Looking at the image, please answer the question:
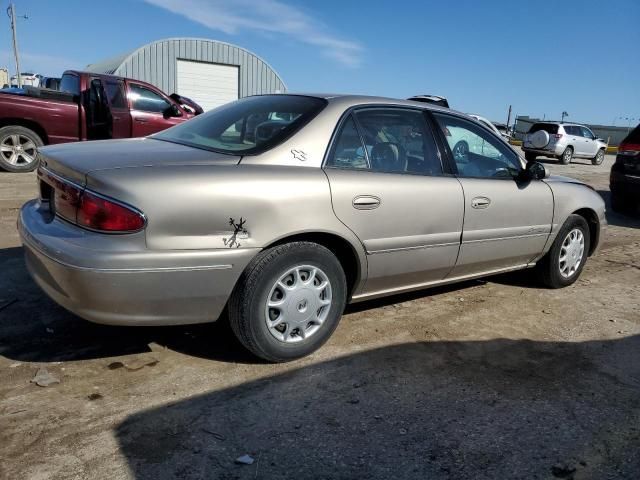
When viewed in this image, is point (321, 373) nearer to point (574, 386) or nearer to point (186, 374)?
point (186, 374)

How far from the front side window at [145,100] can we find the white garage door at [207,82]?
563 inches

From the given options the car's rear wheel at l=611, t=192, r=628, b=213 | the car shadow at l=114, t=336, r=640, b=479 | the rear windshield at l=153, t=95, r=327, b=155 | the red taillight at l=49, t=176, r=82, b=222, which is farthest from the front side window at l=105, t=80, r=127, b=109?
the car's rear wheel at l=611, t=192, r=628, b=213

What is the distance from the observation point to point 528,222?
13.9 ft

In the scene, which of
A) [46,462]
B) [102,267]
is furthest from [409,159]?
[46,462]

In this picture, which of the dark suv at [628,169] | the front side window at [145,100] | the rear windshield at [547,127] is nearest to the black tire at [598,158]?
the rear windshield at [547,127]

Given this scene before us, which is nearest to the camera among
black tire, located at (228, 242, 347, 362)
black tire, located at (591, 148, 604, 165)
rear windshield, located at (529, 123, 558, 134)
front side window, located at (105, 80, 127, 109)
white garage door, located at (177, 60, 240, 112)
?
black tire, located at (228, 242, 347, 362)

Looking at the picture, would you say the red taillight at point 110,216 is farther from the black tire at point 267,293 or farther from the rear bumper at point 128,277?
the black tire at point 267,293

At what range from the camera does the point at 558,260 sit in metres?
4.70

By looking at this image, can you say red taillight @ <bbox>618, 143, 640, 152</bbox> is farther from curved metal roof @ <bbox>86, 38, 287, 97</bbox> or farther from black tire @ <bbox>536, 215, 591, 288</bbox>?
curved metal roof @ <bbox>86, 38, 287, 97</bbox>

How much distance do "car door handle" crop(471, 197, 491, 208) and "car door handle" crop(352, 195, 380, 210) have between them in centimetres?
91

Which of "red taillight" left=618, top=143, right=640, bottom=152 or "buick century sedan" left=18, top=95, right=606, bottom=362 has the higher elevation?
"red taillight" left=618, top=143, right=640, bottom=152

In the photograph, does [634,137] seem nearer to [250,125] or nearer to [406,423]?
[250,125]

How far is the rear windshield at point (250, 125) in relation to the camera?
3.14 meters

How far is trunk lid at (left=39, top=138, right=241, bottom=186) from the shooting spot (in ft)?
8.83
